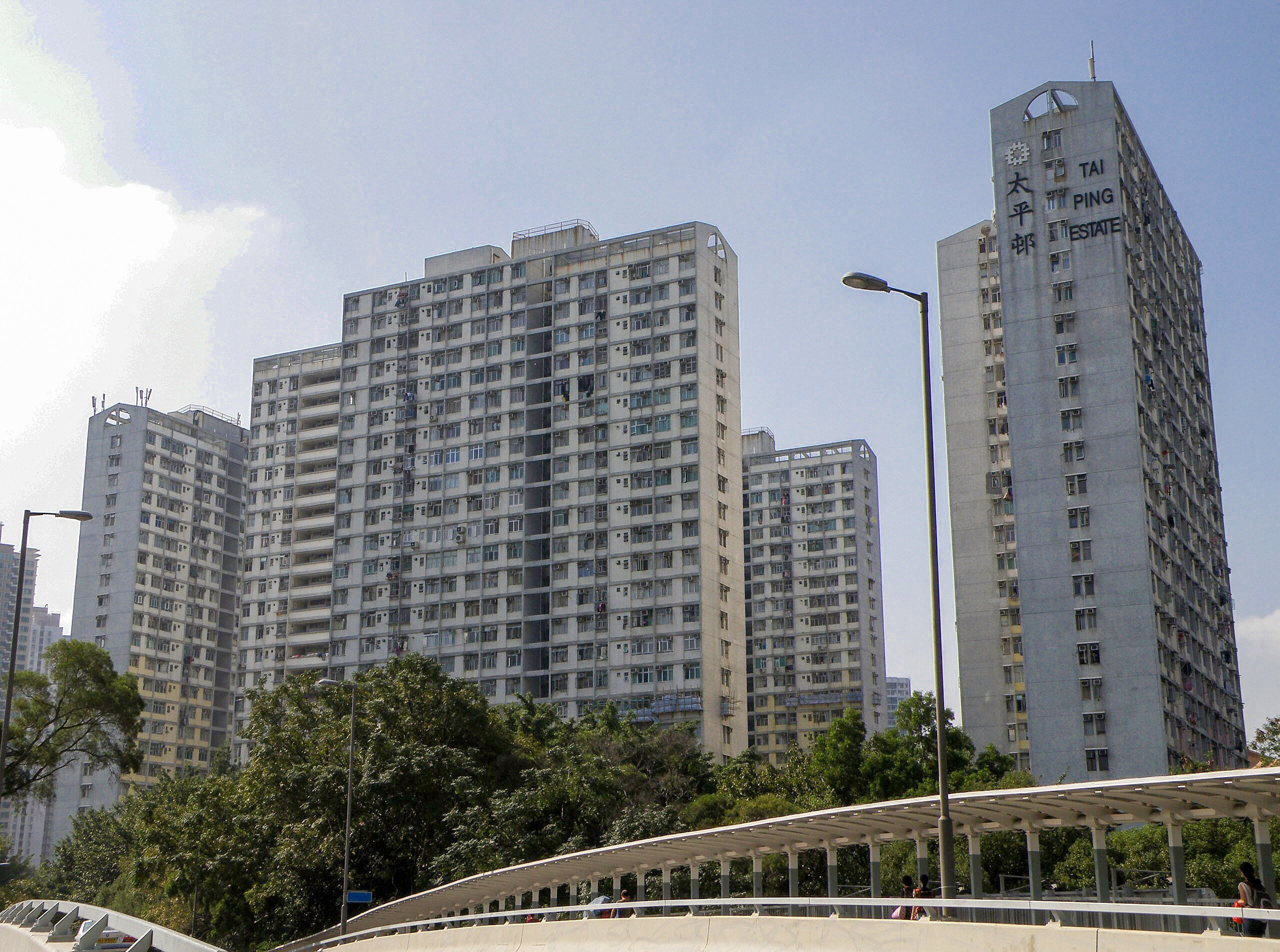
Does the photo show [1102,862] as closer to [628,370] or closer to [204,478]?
[628,370]

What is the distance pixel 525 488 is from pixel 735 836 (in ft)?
238

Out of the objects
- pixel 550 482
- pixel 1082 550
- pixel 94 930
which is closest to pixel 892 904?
pixel 94 930

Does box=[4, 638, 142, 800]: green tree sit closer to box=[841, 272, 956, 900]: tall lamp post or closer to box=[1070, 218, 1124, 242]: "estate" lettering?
box=[841, 272, 956, 900]: tall lamp post

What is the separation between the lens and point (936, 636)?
1936 centimetres

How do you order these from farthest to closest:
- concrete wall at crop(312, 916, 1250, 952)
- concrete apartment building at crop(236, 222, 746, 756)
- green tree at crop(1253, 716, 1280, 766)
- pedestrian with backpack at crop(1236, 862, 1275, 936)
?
concrete apartment building at crop(236, 222, 746, 756), green tree at crop(1253, 716, 1280, 766), pedestrian with backpack at crop(1236, 862, 1275, 936), concrete wall at crop(312, 916, 1250, 952)

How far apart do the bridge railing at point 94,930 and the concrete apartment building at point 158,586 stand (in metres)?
87.9

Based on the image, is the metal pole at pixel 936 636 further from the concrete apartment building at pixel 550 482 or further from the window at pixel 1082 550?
the concrete apartment building at pixel 550 482

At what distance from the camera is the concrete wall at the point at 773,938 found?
13.6 m

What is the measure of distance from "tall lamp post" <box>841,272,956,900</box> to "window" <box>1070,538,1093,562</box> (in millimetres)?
53744

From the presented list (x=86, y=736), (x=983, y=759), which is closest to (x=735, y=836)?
(x=983, y=759)

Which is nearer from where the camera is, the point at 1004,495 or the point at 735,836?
the point at 735,836

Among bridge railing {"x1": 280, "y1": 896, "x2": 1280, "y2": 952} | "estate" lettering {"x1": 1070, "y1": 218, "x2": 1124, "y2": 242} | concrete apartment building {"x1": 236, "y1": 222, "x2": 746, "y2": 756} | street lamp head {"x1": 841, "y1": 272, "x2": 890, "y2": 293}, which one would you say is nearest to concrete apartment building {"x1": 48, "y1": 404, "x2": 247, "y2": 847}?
concrete apartment building {"x1": 236, "y1": 222, "x2": 746, "y2": 756}

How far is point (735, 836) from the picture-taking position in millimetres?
28406

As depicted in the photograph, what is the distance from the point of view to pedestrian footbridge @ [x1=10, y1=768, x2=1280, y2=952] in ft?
49.8
